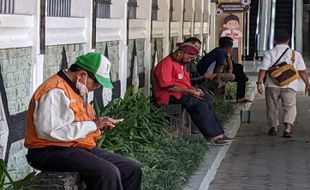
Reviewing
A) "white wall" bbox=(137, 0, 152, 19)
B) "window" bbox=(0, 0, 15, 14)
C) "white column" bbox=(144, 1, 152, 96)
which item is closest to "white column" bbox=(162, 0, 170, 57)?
"white column" bbox=(144, 1, 152, 96)

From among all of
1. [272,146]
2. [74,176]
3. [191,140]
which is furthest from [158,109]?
[74,176]

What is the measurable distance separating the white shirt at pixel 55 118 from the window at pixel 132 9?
5655 mm

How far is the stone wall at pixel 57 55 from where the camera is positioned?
7388 millimetres

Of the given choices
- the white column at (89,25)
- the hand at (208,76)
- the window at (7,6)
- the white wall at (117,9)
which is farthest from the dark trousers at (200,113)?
the window at (7,6)

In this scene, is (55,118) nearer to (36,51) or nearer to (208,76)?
(36,51)

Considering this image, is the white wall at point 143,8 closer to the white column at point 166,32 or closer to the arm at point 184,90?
the white column at point 166,32

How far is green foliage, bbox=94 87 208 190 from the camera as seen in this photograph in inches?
299

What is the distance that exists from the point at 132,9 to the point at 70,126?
6.04 m

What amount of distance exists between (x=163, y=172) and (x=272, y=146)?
419 cm

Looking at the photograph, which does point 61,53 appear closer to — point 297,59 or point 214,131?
point 214,131

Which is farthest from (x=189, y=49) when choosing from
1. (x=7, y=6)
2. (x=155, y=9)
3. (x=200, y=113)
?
(x=7, y=6)

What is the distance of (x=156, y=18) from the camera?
1336 centimetres

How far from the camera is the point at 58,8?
7863 mm

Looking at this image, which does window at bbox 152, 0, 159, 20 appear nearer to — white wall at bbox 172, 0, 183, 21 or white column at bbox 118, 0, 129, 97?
white wall at bbox 172, 0, 183, 21
